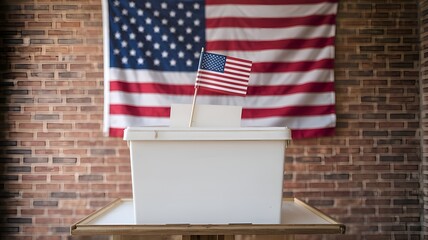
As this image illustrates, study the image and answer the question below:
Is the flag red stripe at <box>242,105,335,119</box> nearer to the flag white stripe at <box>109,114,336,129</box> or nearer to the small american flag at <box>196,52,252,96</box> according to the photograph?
the flag white stripe at <box>109,114,336,129</box>

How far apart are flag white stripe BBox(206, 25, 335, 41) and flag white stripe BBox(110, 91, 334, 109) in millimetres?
465

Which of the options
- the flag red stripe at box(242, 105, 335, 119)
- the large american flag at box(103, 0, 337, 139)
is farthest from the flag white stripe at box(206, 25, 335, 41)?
the flag red stripe at box(242, 105, 335, 119)

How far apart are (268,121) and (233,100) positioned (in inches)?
12.8

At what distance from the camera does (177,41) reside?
368cm

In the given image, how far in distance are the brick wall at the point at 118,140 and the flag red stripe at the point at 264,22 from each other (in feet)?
0.80

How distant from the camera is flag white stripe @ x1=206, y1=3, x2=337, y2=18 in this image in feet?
12.1

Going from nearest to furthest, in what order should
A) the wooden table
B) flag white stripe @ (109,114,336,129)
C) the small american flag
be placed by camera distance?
1. the wooden table
2. the small american flag
3. flag white stripe @ (109,114,336,129)

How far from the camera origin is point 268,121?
12.0 ft

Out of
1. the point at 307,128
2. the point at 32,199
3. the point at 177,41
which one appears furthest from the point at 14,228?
the point at 307,128

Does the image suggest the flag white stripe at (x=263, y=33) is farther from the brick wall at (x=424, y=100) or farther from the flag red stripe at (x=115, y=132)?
the flag red stripe at (x=115, y=132)

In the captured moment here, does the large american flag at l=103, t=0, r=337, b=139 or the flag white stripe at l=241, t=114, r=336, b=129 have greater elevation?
the large american flag at l=103, t=0, r=337, b=139

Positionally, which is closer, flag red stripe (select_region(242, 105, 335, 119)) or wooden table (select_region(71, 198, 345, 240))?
wooden table (select_region(71, 198, 345, 240))

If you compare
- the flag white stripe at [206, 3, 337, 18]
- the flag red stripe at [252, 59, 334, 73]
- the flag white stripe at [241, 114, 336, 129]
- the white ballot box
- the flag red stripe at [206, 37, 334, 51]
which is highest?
the flag white stripe at [206, 3, 337, 18]

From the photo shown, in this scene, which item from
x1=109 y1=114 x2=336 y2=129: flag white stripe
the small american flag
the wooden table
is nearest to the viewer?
the wooden table
